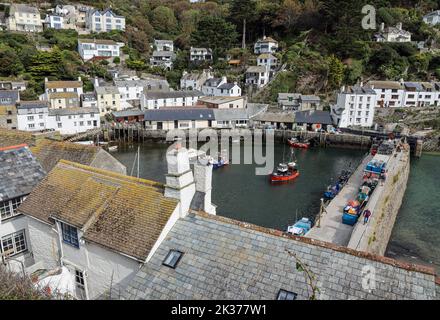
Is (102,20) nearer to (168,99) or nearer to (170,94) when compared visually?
(170,94)

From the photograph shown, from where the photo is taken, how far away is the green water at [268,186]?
2619 cm

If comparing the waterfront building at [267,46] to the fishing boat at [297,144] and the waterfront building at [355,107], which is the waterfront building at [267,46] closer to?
the waterfront building at [355,107]

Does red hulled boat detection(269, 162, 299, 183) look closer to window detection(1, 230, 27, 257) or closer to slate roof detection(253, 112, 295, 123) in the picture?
slate roof detection(253, 112, 295, 123)

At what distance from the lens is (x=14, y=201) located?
38.7ft

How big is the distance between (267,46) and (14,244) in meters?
74.8

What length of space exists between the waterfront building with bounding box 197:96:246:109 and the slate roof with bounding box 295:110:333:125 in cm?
1221

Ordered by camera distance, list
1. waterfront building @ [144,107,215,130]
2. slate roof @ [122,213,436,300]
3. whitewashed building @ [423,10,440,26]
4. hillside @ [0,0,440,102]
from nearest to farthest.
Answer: slate roof @ [122,213,436,300] → waterfront building @ [144,107,215,130] → hillside @ [0,0,440,102] → whitewashed building @ [423,10,440,26]

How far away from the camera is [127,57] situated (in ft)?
265

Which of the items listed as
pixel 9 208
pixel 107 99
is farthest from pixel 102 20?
pixel 9 208

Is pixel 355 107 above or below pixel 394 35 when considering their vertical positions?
below

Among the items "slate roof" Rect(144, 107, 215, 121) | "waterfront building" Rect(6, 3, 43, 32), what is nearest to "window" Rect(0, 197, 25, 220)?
"slate roof" Rect(144, 107, 215, 121)

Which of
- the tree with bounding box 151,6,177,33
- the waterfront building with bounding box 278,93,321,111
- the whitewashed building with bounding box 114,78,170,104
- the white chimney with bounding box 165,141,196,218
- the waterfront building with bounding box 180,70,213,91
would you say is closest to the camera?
the white chimney with bounding box 165,141,196,218

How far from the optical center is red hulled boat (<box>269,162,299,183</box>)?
109ft
